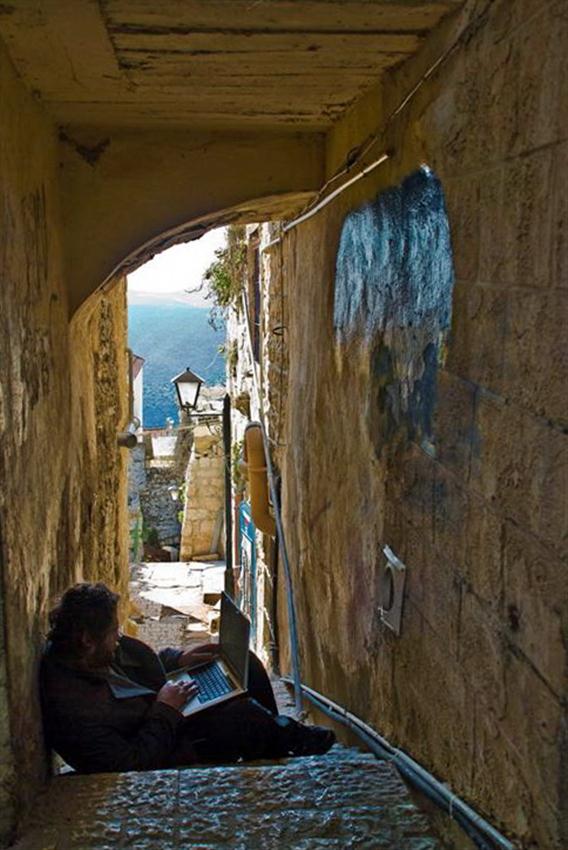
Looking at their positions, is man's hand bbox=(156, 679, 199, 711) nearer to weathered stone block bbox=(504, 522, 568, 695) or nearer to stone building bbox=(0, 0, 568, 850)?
stone building bbox=(0, 0, 568, 850)

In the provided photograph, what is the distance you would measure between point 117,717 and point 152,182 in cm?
244

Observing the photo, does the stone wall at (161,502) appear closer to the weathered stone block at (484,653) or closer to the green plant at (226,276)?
the green plant at (226,276)

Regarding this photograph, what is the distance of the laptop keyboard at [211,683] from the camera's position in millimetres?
3623

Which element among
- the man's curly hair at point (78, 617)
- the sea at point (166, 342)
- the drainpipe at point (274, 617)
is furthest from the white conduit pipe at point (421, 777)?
the sea at point (166, 342)

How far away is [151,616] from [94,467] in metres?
7.61

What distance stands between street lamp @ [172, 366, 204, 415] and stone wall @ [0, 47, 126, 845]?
19.1ft

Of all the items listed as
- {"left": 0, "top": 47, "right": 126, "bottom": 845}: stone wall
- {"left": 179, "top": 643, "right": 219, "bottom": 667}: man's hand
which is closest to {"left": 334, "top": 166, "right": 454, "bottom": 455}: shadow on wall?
{"left": 0, "top": 47, "right": 126, "bottom": 845}: stone wall

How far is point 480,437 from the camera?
7.16ft

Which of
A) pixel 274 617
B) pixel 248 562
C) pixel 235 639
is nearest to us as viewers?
pixel 235 639

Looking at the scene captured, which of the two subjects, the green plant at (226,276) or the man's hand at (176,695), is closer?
the man's hand at (176,695)

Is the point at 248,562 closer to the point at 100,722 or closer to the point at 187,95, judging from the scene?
the point at 100,722

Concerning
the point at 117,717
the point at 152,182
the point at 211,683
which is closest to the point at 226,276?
the point at 152,182

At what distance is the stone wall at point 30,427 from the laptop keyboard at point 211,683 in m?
0.75

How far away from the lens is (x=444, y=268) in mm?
2502
